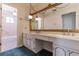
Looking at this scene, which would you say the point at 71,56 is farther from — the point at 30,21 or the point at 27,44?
the point at 30,21

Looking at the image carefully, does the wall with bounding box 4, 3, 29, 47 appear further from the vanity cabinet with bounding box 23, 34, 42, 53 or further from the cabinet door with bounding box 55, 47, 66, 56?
the cabinet door with bounding box 55, 47, 66, 56

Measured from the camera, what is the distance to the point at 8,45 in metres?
1.72

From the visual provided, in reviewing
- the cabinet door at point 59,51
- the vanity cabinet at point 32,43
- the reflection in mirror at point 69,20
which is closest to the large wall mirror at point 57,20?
the reflection in mirror at point 69,20

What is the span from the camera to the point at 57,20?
176cm

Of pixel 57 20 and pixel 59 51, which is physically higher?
pixel 57 20

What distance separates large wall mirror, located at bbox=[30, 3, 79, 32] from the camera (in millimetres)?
1647

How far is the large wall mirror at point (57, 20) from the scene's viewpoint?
1647mm

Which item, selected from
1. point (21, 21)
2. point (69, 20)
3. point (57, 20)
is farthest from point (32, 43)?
point (69, 20)

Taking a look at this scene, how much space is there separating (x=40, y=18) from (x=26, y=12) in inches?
13.6

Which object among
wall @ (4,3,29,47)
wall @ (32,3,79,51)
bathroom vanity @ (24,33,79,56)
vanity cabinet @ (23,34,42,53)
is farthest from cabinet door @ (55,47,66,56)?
wall @ (4,3,29,47)

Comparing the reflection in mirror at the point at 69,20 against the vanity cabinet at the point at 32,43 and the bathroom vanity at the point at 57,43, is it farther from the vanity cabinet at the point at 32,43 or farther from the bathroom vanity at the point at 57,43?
the vanity cabinet at the point at 32,43

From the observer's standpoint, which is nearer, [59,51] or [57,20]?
[59,51]

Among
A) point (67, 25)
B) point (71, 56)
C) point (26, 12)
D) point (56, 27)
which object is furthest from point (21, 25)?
point (71, 56)

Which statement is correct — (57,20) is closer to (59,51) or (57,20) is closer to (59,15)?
(59,15)
